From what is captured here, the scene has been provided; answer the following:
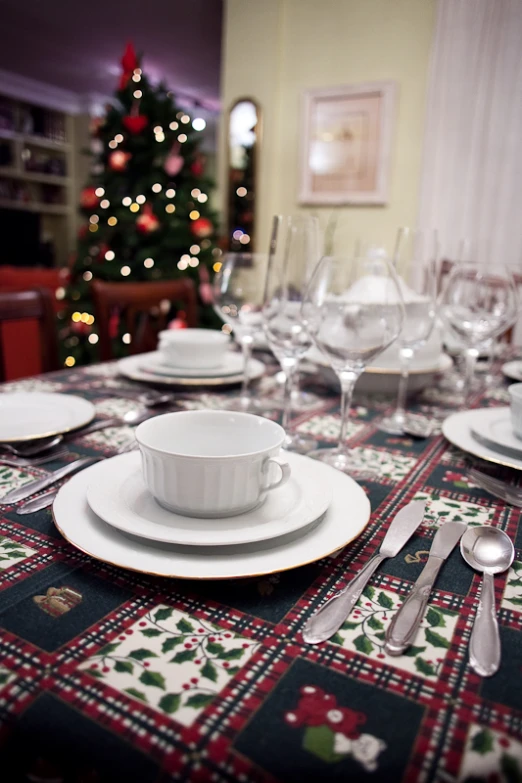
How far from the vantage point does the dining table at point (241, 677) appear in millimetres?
302

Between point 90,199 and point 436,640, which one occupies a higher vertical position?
point 90,199

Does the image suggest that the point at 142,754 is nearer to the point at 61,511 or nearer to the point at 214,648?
the point at 214,648

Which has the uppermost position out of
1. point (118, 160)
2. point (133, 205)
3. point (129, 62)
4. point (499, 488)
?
point (129, 62)

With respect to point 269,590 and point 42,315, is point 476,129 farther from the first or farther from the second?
point 269,590

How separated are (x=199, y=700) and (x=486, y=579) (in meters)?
0.26

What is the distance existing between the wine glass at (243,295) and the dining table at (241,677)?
0.55 meters

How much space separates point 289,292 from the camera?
950 millimetres

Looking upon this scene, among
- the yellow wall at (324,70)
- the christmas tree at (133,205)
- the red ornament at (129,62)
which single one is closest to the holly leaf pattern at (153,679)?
the christmas tree at (133,205)

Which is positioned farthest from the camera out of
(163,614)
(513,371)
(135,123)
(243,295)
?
(135,123)

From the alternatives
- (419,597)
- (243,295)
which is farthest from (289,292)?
(419,597)

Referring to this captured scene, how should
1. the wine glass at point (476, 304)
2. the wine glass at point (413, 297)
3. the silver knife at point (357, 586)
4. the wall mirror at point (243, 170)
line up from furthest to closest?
1. the wall mirror at point (243, 170)
2. the wine glass at point (476, 304)
3. the wine glass at point (413, 297)
4. the silver knife at point (357, 586)

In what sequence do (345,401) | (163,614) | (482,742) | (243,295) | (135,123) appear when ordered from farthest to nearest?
(135,123) < (243,295) < (345,401) < (163,614) < (482,742)

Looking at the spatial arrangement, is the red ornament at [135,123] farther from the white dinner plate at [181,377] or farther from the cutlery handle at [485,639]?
the cutlery handle at [485,639]

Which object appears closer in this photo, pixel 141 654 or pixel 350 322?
pixel 141 654
